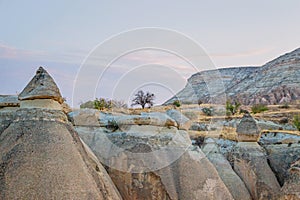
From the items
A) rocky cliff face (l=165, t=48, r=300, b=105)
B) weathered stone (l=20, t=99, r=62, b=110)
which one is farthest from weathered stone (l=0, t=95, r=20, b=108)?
rocky cliff face (l=165, t=48, r=300, b=105)

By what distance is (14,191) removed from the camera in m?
4.23

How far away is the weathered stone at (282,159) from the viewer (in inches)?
386

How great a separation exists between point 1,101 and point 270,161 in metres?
6.88

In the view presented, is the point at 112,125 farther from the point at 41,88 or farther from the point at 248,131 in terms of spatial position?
the point at 248,131

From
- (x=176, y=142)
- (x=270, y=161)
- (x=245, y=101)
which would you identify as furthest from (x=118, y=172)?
(x=245, y=101)

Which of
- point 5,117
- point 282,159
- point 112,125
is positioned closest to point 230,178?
point 282,159

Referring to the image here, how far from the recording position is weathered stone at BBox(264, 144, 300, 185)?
9797 millimetres

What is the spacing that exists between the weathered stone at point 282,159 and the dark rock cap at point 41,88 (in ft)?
22.0

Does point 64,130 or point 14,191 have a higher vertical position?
point 64,130

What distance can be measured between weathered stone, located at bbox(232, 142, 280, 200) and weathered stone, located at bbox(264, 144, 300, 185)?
9.0 inches

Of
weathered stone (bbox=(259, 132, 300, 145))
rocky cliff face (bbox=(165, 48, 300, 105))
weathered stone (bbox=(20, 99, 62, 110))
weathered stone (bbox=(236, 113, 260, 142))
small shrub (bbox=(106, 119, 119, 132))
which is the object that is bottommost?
weathered stone (bbox=(259, 132, 300, 145))

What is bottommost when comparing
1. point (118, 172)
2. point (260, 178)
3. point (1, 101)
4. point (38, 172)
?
point (260, 178)

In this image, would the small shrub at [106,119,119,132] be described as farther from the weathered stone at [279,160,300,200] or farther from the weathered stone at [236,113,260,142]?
the weathered stone at [279,160,300,200]

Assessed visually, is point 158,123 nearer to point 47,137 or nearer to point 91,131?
point 91,131
